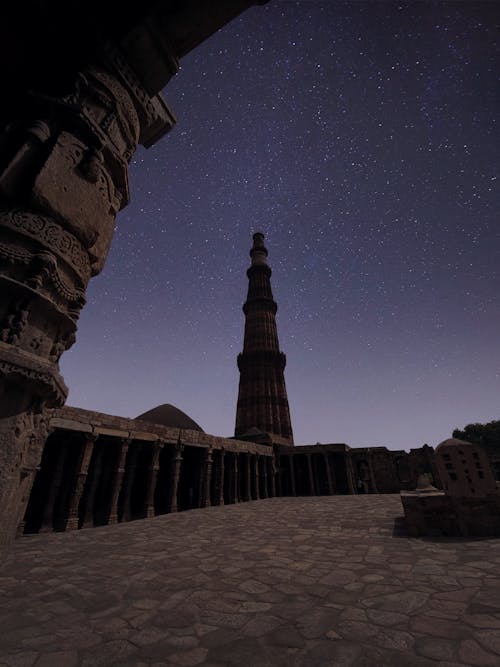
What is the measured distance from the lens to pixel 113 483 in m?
9.80

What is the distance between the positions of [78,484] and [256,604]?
25.0 feet

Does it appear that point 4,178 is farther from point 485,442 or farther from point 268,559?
point 485,442

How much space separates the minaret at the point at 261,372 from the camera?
34000 millimetres

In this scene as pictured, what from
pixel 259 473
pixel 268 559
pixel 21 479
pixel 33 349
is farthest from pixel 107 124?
pixel 259 473

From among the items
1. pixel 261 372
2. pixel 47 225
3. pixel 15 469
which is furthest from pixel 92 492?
pixel 261 372

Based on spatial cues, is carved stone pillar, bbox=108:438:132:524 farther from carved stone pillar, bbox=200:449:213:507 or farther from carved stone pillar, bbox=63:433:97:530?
carved stone pillar, bbox=200:449:213:507

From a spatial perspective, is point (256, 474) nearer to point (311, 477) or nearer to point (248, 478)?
point (248, 478)

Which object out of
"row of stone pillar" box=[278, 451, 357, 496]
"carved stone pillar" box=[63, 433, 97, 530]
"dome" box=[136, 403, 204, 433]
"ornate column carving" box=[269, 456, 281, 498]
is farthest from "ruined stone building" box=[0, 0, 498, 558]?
"dome" box=[136, 403, 204, 433]

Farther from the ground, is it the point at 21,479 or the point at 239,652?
the point at 21,479

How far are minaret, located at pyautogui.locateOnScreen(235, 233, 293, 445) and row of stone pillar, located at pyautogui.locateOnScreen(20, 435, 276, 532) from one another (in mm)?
15417

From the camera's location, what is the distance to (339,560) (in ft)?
15.4

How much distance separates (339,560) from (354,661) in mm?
2923

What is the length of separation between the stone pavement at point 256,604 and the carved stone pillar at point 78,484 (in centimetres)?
266

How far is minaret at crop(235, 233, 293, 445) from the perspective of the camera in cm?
3400
